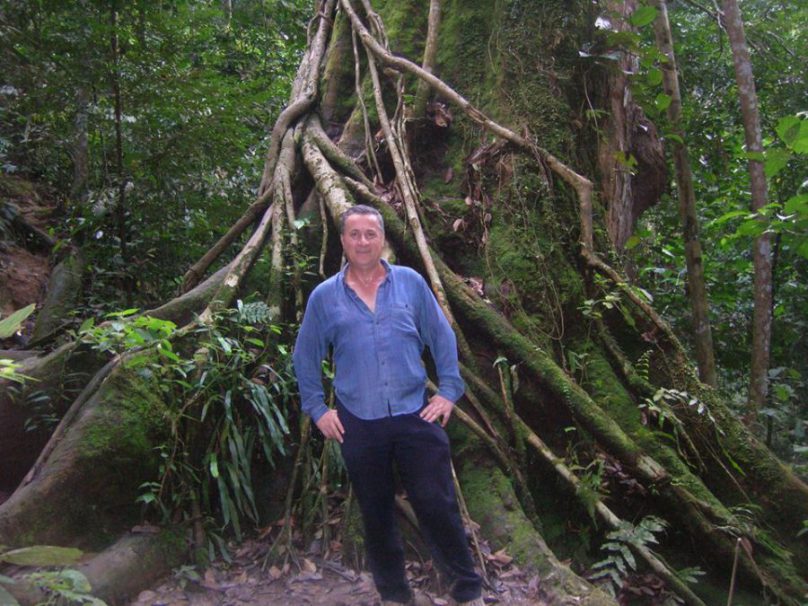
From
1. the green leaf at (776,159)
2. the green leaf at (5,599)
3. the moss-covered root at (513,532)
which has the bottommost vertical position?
the moss-covered root at (513,532)

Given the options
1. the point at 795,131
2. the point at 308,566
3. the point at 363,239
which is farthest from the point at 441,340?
the point at 795,131

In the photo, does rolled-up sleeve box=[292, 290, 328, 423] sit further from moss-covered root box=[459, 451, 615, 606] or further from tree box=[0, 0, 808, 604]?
moss-covered root box=[459, 451, 615, 606]

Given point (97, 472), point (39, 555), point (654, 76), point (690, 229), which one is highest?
point (654, 76)

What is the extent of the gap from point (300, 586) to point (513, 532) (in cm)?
112

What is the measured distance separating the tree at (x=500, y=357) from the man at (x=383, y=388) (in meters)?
0.76

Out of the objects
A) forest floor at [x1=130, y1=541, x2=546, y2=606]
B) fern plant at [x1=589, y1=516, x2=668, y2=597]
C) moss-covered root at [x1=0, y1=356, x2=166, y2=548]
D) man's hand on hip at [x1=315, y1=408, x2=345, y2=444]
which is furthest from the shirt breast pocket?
fern plant at [x1=589, y1=516, x2=668, y2=597]

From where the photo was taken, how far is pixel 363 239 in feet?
9.39

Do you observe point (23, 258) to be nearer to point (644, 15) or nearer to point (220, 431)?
point (220, 431)

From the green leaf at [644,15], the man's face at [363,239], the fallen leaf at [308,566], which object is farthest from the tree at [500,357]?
the man's face at [363,239]

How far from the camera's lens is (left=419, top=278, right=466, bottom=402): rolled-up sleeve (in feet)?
9.92

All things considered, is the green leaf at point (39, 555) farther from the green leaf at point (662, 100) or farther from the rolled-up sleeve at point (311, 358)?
the green leaf at point (662, 100)

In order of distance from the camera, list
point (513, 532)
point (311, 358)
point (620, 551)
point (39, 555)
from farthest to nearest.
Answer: point (620, 551) < point (513, 532) < point (311, 358) < point (39, 555)

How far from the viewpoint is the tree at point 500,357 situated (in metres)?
3.59

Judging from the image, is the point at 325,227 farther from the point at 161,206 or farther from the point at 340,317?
the point at 161,206
